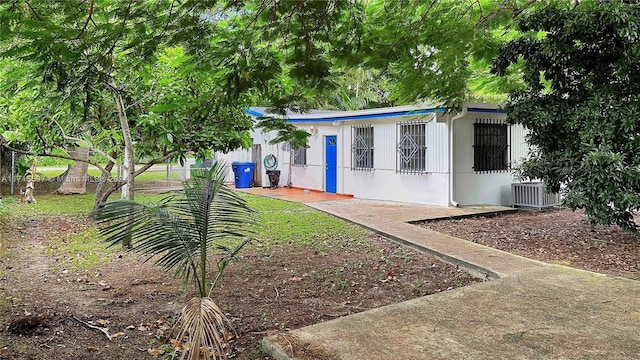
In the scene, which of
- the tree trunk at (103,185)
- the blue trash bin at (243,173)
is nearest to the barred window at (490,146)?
the tree trunk at (103,185)

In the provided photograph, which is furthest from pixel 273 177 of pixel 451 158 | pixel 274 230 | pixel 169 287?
pixel 169 287

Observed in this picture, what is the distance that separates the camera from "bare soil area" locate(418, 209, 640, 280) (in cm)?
704

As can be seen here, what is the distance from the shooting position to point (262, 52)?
5.82 meters

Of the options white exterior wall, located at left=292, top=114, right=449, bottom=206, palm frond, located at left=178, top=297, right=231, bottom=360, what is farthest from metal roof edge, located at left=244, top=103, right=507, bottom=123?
palm frond, located at left=178, top=297, right=231, bottom=360

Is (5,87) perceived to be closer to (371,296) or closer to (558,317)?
(371,296)

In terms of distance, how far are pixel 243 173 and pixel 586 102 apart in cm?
1343

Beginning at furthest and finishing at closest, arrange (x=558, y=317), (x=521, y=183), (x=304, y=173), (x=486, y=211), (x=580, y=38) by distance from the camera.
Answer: (x=304, y=173), (x=521, y=183), (x=486, y=211), (x=580, y=38), (x=558, y=317)

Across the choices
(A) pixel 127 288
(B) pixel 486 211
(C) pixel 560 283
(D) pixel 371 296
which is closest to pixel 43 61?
(A) pixel 127 288

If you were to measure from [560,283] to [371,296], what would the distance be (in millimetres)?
2181

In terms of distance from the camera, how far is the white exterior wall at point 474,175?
12641 millimetres

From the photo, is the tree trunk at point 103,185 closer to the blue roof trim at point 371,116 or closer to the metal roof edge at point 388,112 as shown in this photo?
the metal roof edge at point 388,112

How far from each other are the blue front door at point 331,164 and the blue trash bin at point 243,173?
3.63 meters

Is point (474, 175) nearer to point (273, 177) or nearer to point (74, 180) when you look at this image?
point (273, 177)

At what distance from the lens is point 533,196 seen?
1237 centimetres
